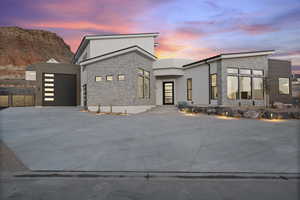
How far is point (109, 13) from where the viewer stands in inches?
725

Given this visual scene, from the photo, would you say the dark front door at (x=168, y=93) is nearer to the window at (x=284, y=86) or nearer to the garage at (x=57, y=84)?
the window at (x=284, y=86)

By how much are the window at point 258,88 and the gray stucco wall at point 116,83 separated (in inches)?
402

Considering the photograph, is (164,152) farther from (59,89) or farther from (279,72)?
(59,89)

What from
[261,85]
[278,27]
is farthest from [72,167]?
[278,27]

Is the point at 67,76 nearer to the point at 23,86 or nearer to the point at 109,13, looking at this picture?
the point at 23,86

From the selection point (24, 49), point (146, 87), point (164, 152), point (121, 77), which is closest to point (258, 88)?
point (146, 87)

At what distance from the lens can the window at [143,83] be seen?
1617 centimetres

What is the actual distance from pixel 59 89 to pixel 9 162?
81.5 feet

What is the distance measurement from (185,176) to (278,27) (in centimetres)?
2139

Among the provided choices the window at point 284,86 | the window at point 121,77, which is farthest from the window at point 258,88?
the window at point 121,77

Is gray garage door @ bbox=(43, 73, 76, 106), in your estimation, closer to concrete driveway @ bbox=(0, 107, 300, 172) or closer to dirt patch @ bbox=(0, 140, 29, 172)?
concrete driveway @ bbox=(0, 107, 300, 172)

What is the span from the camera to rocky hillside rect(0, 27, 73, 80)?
8050 centimetres

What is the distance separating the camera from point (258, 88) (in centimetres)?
1623

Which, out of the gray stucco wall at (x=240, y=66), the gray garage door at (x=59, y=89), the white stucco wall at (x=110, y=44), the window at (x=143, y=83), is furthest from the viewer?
the gray garage door at (x=59, y=89)
